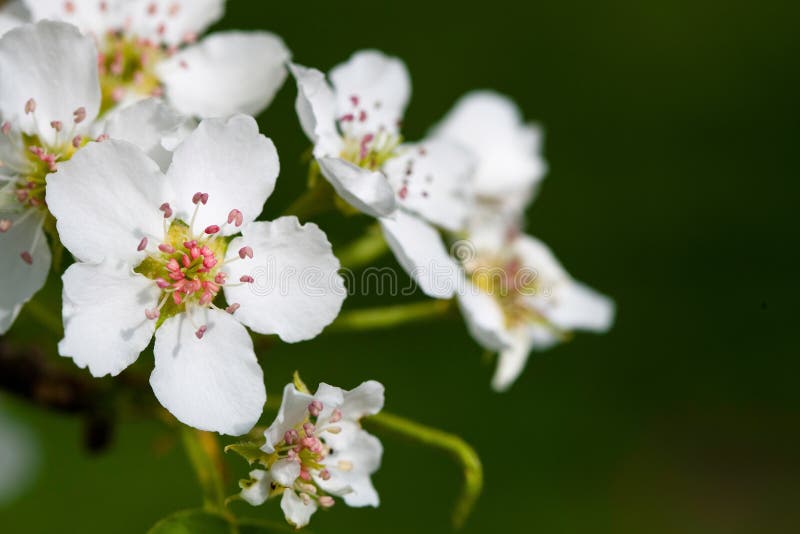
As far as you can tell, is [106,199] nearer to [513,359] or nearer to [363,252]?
[363,252]

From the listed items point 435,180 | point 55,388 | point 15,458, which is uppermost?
point 435,180

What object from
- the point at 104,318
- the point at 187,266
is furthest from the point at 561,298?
the point at 104,318

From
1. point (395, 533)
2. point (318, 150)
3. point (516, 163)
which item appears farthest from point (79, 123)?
point (395, 533)

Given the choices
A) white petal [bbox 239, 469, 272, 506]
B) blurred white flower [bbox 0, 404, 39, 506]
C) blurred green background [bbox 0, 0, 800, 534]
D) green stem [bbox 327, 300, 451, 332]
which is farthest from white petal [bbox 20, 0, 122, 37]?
blurred white flower [bbox 0, 404, 39, 506]

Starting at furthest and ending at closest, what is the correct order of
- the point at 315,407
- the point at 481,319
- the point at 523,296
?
the point at 523,296
the point at 481,319
the point at 315,407

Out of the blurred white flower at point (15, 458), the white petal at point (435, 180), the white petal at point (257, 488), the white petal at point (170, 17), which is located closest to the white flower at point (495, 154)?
the white petal at point (435, 180)

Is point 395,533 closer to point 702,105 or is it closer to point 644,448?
point 644,448

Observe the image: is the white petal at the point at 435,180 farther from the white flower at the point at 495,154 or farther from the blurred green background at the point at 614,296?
the blurred green background at the point at 614,296
